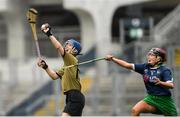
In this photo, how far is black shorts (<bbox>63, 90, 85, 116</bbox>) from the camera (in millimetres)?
10359

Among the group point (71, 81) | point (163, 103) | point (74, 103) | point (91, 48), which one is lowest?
point (91, 48)

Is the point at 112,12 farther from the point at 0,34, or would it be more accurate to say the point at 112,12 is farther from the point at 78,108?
the point at 78,108

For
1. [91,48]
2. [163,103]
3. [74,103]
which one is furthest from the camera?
[91,48]

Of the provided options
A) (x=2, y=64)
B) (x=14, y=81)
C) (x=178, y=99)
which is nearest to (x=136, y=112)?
(x=178, y=99)

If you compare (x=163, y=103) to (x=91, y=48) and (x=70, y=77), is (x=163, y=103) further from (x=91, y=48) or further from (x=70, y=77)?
(x=91, y=48)

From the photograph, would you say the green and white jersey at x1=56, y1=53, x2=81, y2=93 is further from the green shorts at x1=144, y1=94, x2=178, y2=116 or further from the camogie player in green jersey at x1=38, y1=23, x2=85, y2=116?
the green shorts at x1=144, y1=94, x2=178, y2=116

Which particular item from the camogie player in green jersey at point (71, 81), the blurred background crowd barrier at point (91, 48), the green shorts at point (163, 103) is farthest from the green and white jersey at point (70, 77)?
the blurred background crowd barrier at point (91, 48)

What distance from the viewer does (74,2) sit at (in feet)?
109

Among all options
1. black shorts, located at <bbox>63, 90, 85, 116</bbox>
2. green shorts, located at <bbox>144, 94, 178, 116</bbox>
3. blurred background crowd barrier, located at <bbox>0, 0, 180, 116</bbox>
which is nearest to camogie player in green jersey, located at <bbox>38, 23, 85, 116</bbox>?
black shorts, located at <bbox>63, 90, 85, 116</bbox>

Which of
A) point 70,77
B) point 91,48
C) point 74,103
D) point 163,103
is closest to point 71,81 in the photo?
point 70,77

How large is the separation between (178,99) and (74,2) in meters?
12.8

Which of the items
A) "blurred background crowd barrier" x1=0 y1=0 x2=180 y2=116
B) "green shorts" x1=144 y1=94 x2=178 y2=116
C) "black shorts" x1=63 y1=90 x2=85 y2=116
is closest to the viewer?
"black shorts" x1=63 y1=90 x2=85 y2=116

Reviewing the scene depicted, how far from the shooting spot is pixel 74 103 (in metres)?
10.4

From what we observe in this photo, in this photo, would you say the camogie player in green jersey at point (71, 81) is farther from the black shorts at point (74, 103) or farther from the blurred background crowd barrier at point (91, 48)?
the blurred background crowd barrier at point (91, 48)
